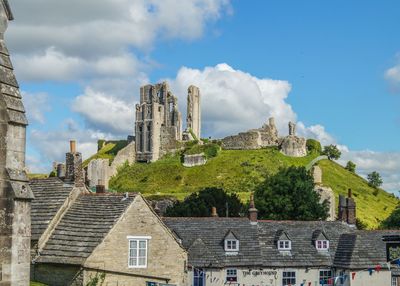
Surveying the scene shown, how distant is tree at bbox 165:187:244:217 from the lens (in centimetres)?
6059

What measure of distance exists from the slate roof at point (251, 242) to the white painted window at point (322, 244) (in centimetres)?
30

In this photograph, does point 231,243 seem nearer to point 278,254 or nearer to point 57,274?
point 278,254

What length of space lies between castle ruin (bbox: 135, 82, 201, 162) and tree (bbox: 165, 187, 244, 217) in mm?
57602

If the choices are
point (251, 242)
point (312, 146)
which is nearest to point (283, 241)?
point (251, 242)

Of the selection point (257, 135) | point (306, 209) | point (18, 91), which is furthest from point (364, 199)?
point (18, 91)

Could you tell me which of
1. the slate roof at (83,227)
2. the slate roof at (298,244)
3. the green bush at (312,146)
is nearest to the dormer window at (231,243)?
the slate roof at (298,244)

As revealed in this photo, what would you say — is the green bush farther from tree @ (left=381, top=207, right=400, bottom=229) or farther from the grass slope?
tree @ (left=381, top=207, right=400, bottom=229)

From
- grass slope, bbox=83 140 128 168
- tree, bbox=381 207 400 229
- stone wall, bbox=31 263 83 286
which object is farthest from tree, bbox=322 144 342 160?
stone wall, bbox=31 263 83 286

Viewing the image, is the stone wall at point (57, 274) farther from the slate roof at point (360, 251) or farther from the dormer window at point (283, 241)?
the slate roof at point (360, 251)

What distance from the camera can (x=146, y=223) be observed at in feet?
96.9

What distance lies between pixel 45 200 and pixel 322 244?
2133cm

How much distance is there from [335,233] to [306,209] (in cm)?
1948

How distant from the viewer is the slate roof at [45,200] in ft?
90.6

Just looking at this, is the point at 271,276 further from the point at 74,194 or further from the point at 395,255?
the point at 74,194
